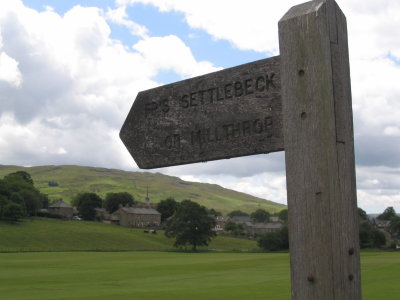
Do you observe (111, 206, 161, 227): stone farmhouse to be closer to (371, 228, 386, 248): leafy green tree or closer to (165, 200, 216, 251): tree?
(165, 200, 216, 251): tree

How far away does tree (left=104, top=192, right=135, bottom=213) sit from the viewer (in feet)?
513

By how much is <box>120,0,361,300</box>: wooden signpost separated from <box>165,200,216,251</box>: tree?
92.4 m

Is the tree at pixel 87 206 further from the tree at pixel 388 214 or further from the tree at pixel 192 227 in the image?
the tree at pixel 388 214

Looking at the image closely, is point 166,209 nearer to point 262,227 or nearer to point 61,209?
point 61,209

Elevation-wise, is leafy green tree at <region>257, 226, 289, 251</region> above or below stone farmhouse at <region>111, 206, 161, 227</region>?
below

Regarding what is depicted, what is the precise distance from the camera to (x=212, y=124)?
10.2ft

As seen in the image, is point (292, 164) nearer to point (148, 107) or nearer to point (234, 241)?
point (148, 107)

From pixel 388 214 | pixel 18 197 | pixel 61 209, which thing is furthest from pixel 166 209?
pixel 388 214

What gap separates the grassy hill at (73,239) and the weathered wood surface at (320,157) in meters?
78.2

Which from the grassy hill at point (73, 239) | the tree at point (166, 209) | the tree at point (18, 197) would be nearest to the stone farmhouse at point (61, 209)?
the tree at point (18, 197)

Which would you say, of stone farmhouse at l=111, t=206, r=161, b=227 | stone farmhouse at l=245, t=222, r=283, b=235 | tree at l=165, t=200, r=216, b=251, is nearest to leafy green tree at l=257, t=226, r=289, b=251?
tree at l=165, t=200, r=216, b=251

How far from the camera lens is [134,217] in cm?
14975

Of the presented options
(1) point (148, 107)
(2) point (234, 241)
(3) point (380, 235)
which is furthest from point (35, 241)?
(1) point (148, 107)

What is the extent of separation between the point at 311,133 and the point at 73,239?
316 ft
